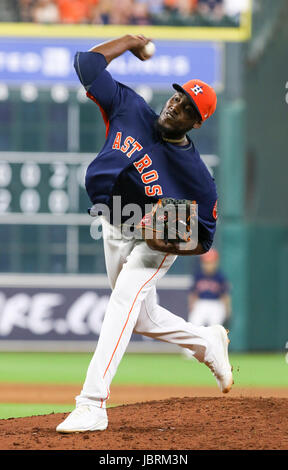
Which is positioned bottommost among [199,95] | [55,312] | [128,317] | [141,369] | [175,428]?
[141,369]

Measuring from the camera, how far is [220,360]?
14.7 feet

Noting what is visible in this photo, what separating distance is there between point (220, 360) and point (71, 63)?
561 cm

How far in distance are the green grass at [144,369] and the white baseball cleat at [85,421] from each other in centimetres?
297

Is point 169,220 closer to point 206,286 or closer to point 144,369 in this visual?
point 144,369

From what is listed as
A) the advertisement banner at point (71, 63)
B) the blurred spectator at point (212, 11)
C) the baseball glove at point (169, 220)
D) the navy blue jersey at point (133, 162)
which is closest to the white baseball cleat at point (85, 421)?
the baseball glove at point (169, 220)

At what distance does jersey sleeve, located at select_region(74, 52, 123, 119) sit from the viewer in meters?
3.94

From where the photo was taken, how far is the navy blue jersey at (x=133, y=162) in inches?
157

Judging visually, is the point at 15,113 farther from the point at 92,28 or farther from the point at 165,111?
the point at 165,111

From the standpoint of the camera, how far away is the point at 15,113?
922 cm

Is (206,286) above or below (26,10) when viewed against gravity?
below

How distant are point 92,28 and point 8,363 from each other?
372 cm

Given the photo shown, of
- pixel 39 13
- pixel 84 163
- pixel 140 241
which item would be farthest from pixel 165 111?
pixel 39 13

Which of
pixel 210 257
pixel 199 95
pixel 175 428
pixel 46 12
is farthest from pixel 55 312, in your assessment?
pixel 199 95

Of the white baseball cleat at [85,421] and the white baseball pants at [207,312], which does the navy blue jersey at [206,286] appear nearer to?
the white baseball pants at [207,312]
